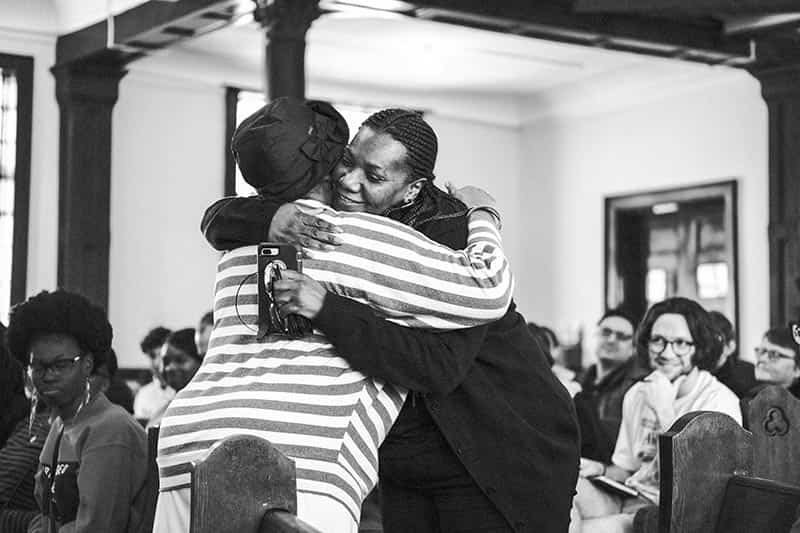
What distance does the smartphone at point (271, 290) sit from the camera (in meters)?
2.32

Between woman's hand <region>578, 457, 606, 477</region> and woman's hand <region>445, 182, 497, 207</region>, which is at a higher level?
woman's hand <region>445, 182, 497, 207</region>

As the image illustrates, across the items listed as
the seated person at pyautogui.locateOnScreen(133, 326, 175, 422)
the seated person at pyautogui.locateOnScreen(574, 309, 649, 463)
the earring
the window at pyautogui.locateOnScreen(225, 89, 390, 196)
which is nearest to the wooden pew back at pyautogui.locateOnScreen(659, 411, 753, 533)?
the earring

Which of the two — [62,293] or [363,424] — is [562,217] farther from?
[363,424]

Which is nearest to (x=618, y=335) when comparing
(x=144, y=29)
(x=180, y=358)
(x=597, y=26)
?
(x=597, y=26)

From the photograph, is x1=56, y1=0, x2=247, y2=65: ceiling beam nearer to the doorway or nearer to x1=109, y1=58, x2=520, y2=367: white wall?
x1=109, y1=58, x2=520, y2=367: white wall

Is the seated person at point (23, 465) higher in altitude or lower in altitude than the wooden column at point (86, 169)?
lower

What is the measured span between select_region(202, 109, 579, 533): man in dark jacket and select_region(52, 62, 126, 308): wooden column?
840cm

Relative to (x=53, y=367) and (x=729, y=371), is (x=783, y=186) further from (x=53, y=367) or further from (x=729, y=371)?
(x=53, y=367)

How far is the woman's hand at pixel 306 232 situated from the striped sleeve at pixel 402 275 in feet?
0.04

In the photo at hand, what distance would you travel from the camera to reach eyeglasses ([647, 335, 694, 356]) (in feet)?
16.6

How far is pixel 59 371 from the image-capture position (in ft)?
12.2

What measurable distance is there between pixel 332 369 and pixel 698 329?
3.01 meters

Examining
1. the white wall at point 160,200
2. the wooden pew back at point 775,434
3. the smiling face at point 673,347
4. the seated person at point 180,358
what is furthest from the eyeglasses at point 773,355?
the white wall at point 160,200

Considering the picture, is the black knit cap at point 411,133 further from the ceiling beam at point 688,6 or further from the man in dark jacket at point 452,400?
the ceiling beam at point 688,6
